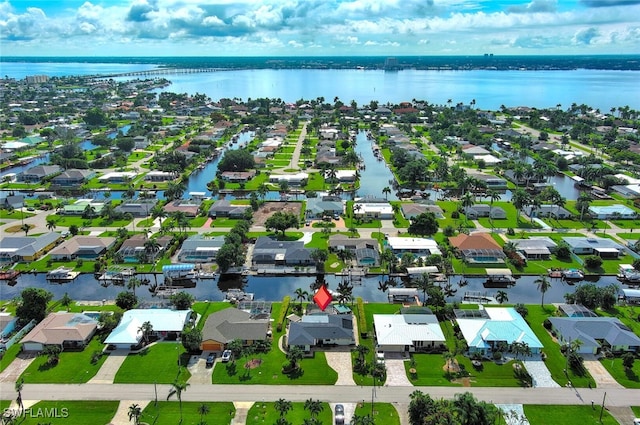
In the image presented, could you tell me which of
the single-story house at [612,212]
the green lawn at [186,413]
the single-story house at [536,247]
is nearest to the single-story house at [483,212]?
the single-story house at [536,247]

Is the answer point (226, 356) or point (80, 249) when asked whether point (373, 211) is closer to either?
point (226, 356)

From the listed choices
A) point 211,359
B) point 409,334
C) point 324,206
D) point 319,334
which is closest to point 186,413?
point 211,359

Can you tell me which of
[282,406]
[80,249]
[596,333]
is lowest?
[80,249]

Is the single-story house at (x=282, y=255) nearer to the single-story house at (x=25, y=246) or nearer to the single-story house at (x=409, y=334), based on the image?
the single-story house at (x=409, y=334)

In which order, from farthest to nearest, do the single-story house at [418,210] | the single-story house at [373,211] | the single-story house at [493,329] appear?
the single-story house at [373,211] → the single-story house at [418,210] → the single-story house at [493,329]

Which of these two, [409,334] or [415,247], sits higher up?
[415,247]

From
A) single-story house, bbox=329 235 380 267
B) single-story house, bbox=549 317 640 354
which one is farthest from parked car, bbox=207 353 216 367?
single-story house, bbox=549 317 640 354

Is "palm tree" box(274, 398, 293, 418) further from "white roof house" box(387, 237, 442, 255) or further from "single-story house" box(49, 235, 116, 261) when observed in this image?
"single-story house" box(49, 235, 116, 261)
